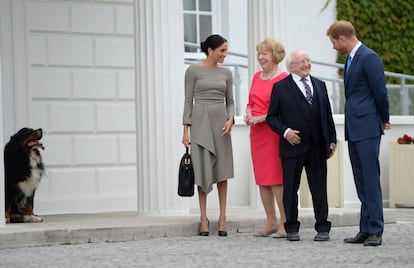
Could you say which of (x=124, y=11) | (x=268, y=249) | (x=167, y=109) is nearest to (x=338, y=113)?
(x=124, y=11)

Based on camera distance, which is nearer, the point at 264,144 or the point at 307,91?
the point at 307,91

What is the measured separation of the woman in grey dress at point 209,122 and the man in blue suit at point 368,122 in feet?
5.06

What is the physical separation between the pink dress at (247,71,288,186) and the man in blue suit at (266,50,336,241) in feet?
0.89

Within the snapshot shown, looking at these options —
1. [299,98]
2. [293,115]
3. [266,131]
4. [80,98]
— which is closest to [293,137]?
[293,115]

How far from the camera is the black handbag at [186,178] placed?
1216 centimetres

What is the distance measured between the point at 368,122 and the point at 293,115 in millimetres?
779

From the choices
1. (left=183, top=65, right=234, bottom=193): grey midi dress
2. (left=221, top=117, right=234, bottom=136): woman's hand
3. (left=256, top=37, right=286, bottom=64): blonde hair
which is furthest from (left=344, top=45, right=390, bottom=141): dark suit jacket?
(left=183, top=65, right=234, bottom=193): grey midi dress

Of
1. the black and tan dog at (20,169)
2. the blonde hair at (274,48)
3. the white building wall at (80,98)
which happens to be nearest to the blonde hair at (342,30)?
the blonde hair at (274,48)

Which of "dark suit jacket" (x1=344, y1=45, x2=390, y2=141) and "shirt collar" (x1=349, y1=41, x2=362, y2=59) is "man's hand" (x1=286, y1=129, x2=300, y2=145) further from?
"shirt collar" (x1=349, y1=41, x2=362, y2=59)

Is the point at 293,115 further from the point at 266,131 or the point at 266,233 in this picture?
the point at 266,233

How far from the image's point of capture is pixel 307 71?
459 inches

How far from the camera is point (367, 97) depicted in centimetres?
1112

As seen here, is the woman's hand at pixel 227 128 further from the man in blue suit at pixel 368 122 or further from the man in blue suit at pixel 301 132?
the man in blue suit at pixel 368 122

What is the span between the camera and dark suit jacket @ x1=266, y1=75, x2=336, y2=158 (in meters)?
11.5
